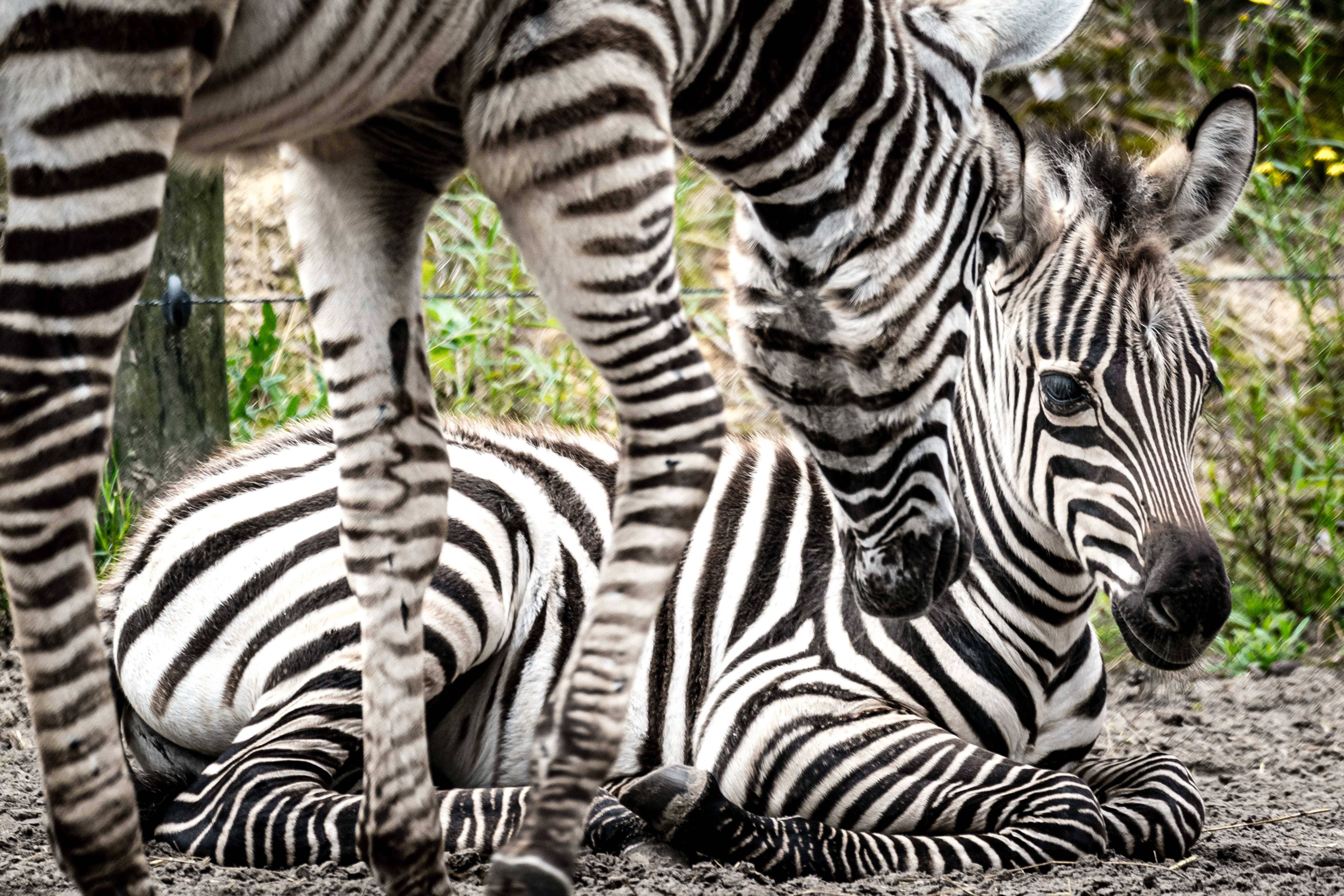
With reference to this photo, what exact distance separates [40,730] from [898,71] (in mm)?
2109

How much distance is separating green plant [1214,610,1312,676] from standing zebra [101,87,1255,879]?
2.02 metres

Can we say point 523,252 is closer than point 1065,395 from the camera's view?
Yes

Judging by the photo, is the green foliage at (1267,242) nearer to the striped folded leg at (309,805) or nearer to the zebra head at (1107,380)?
the zebra head at (1107,380)

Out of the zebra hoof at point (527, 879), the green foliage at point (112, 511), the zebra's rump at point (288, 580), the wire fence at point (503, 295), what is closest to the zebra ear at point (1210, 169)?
the wire fence at point (503, 295)

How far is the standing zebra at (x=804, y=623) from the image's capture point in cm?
354

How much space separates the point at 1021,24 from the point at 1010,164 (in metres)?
0.60

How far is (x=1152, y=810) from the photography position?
363cm

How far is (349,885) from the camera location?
3.18m

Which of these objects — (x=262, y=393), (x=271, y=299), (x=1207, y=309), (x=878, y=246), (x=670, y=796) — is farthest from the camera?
(x=1207, y=309)

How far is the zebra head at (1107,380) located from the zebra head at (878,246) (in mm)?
393

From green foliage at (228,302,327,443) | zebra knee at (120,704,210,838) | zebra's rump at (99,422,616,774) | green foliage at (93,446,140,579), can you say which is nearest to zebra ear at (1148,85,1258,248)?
zebra's rump at (99,422,616,774)

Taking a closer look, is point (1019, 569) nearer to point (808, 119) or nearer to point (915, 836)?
point (915, 836)

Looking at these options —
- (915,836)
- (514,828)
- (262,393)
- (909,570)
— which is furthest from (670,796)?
(262,393)

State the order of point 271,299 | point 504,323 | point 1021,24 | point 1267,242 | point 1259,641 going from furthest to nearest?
point 1267,242, point 504,323, point 1259,641, point 271,299, point 1021,24
